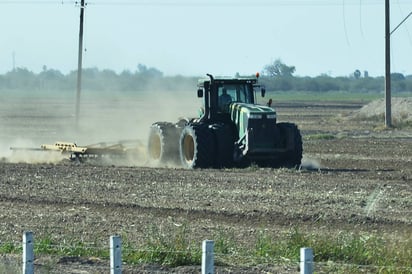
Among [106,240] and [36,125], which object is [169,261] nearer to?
[106,240]

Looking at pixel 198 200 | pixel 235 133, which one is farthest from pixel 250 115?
pixel 198 200

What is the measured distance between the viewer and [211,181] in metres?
25.8

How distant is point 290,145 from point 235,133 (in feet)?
5.10

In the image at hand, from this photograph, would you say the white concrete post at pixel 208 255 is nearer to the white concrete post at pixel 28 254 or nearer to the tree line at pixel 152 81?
the white concrete post at pixel 28 254

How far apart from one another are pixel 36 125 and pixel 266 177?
118 feet

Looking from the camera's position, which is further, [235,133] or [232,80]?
[232,80]

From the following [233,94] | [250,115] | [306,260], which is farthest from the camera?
[233,94]

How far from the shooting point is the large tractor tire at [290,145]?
29.2 meters

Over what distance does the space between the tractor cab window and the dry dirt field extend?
7.29 ft

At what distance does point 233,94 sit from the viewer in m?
30.5

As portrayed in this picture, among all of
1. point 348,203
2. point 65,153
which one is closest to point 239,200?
point 348,203

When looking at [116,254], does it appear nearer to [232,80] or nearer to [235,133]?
[235,133]

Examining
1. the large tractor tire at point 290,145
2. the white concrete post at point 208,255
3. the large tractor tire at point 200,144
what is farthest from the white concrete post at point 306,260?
the large tractor tire at point 290,145

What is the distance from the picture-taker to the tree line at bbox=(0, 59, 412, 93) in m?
46.1
